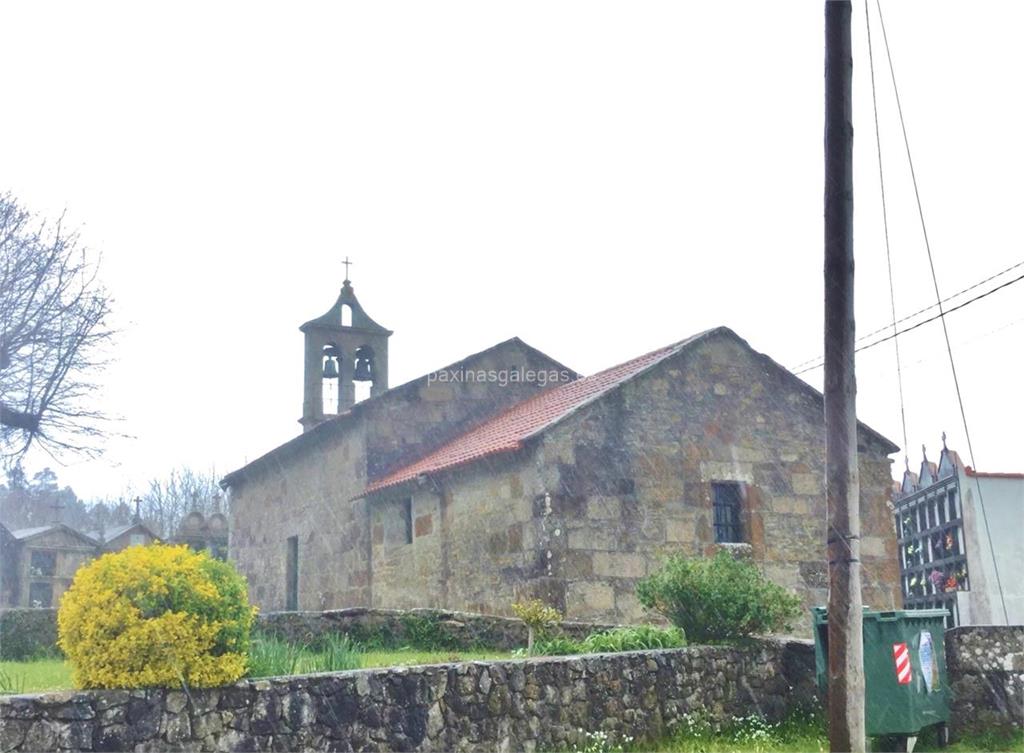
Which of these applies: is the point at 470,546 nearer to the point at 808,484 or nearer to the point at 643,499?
the point at 643,499

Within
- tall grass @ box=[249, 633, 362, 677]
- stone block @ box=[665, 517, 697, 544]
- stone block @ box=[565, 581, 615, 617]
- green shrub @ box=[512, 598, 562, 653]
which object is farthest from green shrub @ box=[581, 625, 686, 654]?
stone block @ box=[665, 517, 697, 544]

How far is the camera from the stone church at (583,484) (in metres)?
17.0

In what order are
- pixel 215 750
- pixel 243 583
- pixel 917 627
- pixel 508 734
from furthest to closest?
pixel 917 627
pixel 508 734
pixel 243 583
pixel 215 750

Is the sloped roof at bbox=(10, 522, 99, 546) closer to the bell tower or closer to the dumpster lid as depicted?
the bell tower

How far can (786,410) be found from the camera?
19266mm

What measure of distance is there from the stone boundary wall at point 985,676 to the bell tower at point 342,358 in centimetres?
1652

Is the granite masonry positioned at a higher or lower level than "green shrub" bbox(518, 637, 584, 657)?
higher

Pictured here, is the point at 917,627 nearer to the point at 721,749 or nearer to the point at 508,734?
the point at 721,749

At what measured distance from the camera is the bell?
85.1 feet

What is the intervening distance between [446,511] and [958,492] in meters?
10.3

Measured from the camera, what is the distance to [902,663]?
9.92 m

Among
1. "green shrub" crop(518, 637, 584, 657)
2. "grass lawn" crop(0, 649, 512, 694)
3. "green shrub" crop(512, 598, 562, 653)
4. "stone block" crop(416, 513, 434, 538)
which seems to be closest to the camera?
"grass lawn" crop(0, 649, 512, 694)

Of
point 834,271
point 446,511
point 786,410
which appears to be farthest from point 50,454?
point 834,271

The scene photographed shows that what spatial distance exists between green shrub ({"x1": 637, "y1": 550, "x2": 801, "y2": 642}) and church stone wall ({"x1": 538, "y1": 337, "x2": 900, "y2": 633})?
471cm
